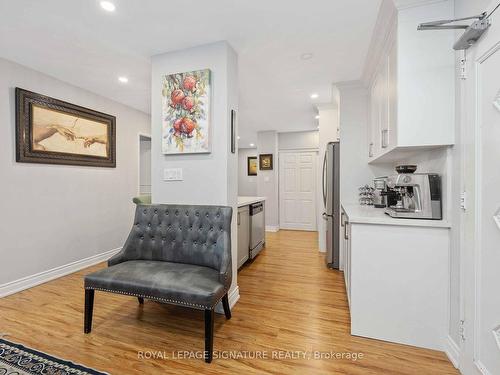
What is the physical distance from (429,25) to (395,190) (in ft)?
3.86

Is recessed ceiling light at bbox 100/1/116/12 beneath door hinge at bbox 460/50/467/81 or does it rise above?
above

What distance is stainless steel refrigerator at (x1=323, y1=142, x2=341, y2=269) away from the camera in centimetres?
334

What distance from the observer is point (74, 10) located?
1.85 metres

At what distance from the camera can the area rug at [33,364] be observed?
4.89 feet

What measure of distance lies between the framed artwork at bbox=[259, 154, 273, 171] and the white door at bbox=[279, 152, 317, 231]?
13.2 inches

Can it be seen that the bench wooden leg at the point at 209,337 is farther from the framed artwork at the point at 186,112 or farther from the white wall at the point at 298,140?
the white wall at the point at 298,140

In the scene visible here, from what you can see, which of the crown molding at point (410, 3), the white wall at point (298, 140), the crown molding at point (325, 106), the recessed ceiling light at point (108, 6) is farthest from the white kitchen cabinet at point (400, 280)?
Result: the white wall at point (298, 140)

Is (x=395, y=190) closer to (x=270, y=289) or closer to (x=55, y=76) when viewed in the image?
(x=270, y=289)

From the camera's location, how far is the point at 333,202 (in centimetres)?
338

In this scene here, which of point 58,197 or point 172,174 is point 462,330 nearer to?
point 172,174

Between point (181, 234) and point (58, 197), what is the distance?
6.66 ft

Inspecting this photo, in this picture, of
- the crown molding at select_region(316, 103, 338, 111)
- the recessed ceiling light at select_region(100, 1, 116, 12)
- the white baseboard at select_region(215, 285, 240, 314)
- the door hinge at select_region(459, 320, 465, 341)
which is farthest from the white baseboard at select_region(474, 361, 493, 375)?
the crown molding at select_region(316, 103, 338, 111)

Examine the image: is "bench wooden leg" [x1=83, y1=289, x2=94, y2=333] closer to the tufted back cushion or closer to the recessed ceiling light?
the tufted back cushion

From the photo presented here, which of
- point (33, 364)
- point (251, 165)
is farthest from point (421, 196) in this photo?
point (251, 165)
